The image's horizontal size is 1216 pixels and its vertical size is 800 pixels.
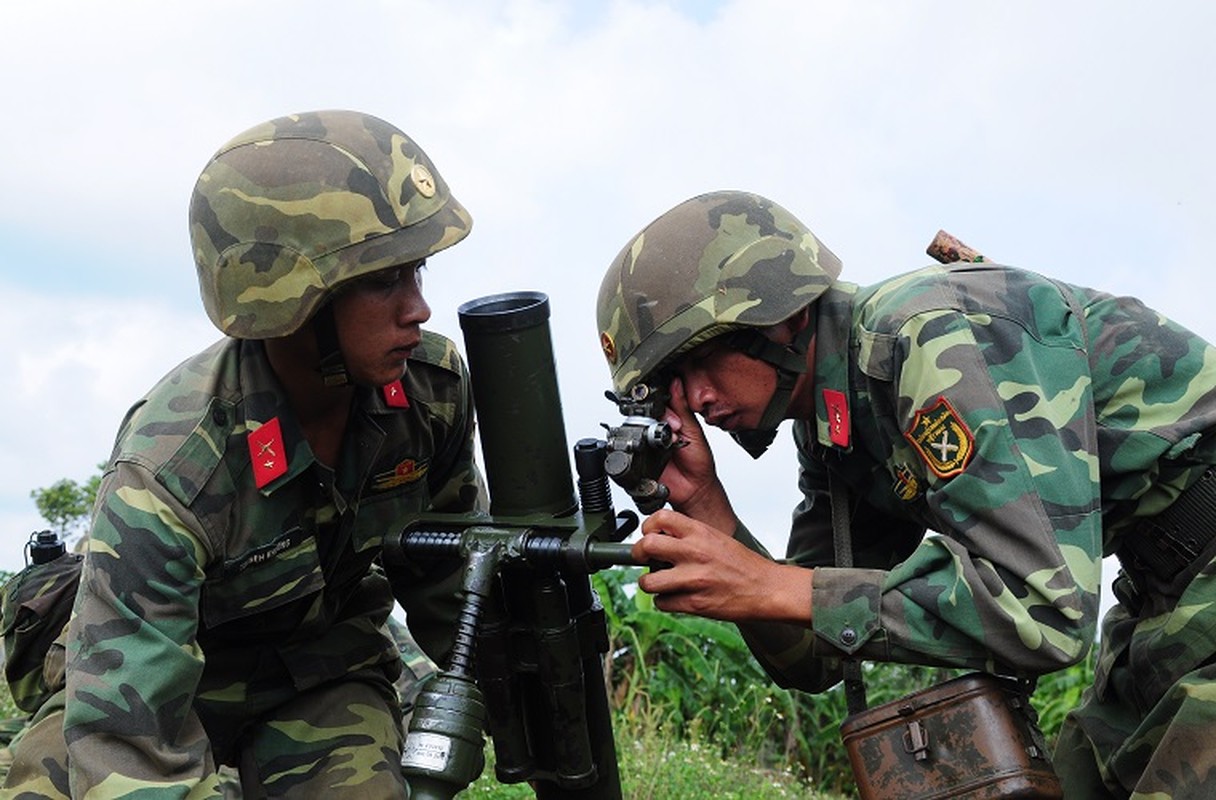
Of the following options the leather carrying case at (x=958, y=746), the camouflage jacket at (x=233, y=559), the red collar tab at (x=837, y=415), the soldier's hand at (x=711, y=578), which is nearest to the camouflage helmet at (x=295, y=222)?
the camouflage jacket at (x=233, y=559)

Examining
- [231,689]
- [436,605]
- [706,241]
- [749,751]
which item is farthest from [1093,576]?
[749,751]

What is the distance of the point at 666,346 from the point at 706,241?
35cm

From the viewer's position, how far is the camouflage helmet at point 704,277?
478 centimetres

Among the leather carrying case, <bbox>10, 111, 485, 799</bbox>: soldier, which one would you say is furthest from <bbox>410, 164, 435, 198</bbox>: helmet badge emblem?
the leather carrying case

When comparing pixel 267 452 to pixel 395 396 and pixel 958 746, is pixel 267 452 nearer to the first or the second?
pixel 395 396

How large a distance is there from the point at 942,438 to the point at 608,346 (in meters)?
1.20

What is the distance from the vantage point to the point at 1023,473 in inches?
167

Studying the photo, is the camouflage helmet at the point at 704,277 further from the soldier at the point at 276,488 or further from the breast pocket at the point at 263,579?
the breast pocket at the point at 263,579

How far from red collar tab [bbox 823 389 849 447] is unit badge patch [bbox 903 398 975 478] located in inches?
16.1

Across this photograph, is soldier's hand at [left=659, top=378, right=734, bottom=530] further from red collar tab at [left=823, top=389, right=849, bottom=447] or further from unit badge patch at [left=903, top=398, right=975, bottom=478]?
unit badge patch at [left=903, top=398, right=975, bottom=478]

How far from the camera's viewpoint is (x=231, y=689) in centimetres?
515

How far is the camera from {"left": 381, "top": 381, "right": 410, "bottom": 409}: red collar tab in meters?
5.11

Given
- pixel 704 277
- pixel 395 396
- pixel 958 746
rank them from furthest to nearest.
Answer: pixel 395 396 → pixel 704 277 → pixel 958 746

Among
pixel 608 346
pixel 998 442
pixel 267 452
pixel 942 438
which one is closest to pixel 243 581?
pixel 267 452
